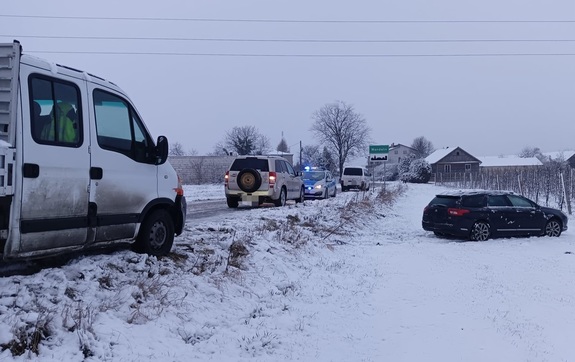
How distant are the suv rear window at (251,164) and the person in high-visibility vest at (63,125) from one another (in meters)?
12.1

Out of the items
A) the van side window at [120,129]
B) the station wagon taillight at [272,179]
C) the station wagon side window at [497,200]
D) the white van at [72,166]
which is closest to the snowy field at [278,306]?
the white van at [72,166]

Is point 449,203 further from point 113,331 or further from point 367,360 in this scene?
point 113,331

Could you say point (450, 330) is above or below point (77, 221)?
below

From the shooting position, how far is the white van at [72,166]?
455 centimetres

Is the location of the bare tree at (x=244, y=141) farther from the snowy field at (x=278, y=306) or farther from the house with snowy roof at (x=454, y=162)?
the snowy field at (x=278, y=306)

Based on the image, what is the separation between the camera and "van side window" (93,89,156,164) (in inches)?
224

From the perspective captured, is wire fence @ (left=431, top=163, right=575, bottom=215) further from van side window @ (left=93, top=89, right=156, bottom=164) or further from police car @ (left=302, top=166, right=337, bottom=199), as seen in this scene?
van side window @ (left=93, top=89, right=156, bottom=164)

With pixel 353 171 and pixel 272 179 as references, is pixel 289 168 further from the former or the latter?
pixel 353 171

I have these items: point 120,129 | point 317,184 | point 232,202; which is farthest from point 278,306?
point 317,184

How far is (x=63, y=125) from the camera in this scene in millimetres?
5090

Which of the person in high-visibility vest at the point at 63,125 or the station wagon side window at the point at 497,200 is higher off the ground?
the person in high-visibility vest at the point at 63,125

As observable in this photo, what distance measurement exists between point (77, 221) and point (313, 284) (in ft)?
12.8

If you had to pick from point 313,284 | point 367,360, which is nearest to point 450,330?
point 367,360

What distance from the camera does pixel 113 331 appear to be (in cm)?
439
